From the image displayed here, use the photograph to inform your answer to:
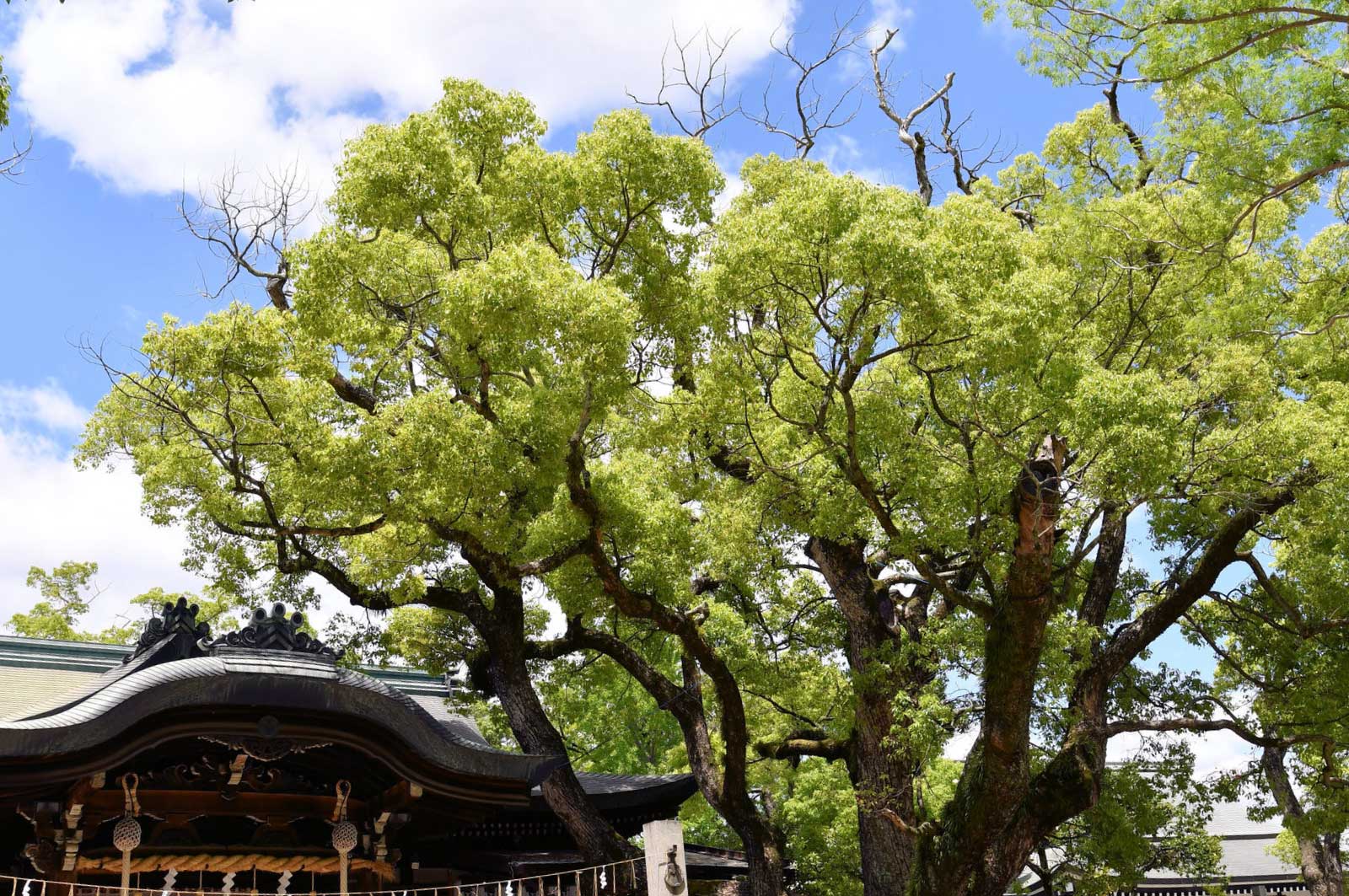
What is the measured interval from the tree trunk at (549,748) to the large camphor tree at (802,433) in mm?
41

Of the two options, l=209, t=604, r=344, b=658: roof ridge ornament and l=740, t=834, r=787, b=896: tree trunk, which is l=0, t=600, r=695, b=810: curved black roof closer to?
l=209, t=604, r=344, b=658: roof ridge ornament

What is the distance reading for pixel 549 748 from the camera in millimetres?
12578

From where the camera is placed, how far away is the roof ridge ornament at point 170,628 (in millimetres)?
10375

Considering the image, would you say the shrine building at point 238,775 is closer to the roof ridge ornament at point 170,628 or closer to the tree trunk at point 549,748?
the roof ridge ornament at point 170,628

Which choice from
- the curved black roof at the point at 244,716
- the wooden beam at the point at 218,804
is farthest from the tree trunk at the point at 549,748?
the wooden beam at the point at 218,804

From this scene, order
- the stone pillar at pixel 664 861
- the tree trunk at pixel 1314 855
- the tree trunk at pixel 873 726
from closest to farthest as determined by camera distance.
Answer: the stone pillar at pixel 664 861 → the tree trunk at pixel 873 726 → the tree trunk at pixel 1314 855

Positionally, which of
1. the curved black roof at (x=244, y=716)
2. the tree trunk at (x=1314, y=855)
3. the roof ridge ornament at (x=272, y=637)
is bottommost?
the tree trunk at (x=1314, y=855)

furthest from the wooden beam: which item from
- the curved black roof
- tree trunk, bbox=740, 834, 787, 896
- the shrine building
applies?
tree trunk, bbox=740, 834, 787, 896

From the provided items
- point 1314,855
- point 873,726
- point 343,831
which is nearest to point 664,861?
point 343,831

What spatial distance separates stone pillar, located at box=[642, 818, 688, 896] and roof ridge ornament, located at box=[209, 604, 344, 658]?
4126 millimetres

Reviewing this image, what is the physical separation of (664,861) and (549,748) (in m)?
5.97

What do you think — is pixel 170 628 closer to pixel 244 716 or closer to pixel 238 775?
pixel 238 775

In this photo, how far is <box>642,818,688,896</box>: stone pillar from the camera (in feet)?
22.3

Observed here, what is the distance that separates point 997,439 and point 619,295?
3676 millimetres
